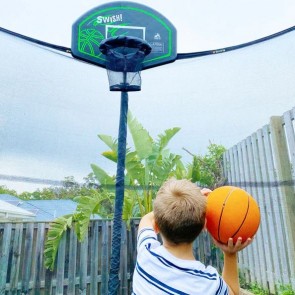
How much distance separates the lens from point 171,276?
2.56 feet

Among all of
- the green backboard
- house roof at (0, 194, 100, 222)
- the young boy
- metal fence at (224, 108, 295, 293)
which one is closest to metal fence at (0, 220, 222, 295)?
house roof at (0, 194, 100, 222)

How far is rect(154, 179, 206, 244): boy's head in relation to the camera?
0.82 metres

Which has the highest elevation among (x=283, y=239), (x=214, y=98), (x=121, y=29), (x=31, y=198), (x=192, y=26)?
(x=192, y=26)

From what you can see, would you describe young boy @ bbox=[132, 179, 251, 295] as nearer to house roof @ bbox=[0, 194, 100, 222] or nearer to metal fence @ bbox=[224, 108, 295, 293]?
house roof @ bbox=[0, 194, 100, 222]

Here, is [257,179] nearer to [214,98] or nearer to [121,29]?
[214,98]

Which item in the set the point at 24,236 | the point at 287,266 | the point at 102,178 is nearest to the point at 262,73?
the point at 287,266

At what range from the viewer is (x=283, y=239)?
2.30m

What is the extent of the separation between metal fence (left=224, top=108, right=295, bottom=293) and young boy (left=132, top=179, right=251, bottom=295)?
1519 mm

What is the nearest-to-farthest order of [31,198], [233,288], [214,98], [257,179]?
[233,288] → [31,198] → [214,98] → [257,179]

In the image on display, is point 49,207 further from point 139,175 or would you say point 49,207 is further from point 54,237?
point 139,175

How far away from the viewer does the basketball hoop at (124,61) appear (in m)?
2.05

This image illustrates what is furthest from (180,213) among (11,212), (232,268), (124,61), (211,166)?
(211,166)

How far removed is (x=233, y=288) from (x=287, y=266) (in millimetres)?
1728

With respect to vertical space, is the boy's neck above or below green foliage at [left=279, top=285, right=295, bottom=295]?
above
